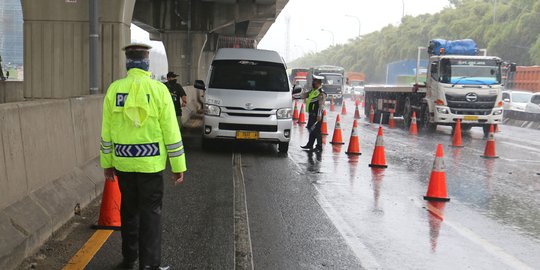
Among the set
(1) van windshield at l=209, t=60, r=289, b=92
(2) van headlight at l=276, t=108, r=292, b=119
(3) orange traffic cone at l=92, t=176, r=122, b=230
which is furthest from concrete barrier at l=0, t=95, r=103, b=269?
(1) van windshield at l=209, t=60, r=289, b=92

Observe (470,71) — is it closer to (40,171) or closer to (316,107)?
(316,107)

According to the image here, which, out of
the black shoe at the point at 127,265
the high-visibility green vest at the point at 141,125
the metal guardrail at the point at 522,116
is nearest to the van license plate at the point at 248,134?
the black shoe at the point at 127,265

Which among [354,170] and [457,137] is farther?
[457,137]

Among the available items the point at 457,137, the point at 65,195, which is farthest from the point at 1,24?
the point at 65,195

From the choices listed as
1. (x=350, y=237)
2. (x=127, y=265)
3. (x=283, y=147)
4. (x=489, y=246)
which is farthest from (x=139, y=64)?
(x=283, y=147)

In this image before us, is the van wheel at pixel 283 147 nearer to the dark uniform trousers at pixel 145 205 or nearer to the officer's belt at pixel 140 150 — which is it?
the dark uniform trousers at pixel 145 205

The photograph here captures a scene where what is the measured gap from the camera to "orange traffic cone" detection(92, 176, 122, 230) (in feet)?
21.8

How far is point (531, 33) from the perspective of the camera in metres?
61.3

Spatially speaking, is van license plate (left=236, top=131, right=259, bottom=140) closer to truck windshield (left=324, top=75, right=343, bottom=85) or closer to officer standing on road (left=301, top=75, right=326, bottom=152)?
officer standing on road (left=301, top=75, right=326, bottom=152)

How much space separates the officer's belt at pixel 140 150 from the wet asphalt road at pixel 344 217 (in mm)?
1104

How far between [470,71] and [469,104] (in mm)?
1141

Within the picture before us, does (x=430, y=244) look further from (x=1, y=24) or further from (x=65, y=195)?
(x=1, y=24)

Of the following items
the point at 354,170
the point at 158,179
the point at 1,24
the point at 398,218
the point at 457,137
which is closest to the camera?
the point at 158,179

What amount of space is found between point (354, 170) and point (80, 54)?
7.87m
